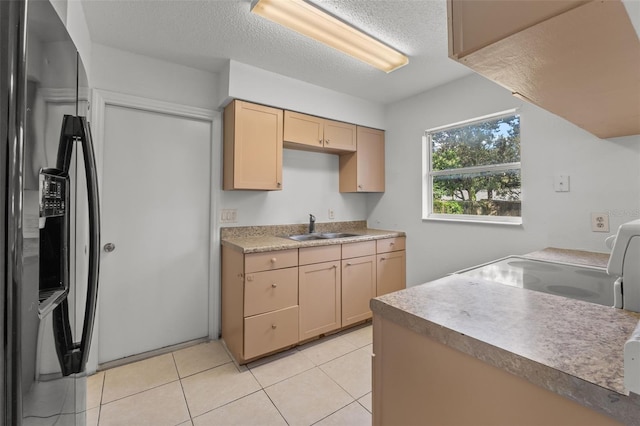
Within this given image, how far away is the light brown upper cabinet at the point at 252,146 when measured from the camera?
2.30 m

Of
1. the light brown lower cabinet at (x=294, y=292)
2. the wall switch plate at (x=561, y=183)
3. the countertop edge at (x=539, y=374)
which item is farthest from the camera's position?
the light brown lower cabinet at (x=294, y=292)

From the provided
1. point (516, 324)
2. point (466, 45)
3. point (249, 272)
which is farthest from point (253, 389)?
point (466, 45)

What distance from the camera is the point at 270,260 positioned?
7.02 feet

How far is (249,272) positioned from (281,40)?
5.66ft

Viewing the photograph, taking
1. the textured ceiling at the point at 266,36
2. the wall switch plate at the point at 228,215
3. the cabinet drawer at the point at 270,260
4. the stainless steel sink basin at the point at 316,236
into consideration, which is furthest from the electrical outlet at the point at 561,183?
the wall switch plate at the point at 228,215

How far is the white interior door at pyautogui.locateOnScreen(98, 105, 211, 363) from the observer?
210 centimetres

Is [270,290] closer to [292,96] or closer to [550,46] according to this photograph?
[292,96]

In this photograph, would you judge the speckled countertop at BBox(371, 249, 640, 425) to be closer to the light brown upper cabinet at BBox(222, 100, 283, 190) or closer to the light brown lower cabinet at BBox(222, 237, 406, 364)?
the light brown lower cabinet at BBox(222, 237, 406, 364)

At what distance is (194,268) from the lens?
245 cm

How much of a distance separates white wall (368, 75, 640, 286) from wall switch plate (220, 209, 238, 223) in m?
1.75

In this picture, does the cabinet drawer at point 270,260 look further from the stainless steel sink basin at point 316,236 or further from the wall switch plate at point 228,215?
the wall switch plate at point 228,215

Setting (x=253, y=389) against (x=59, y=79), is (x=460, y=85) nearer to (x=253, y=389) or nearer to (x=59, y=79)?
(x=59, y=79)

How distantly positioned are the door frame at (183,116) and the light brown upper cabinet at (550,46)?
88.8 inches

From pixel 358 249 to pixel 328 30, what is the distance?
6.00 feet
